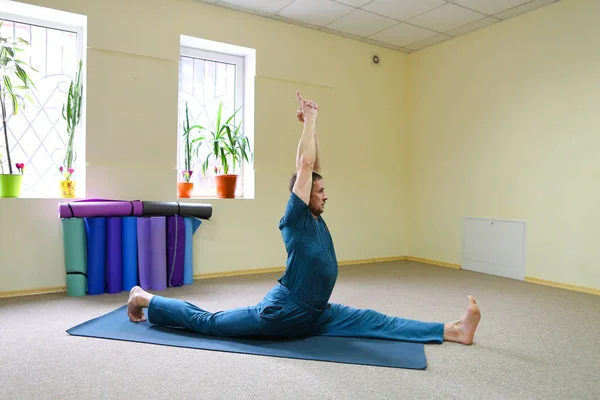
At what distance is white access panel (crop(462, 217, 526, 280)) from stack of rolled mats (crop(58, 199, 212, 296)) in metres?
2.82

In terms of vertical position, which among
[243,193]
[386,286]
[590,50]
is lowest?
[386,286]

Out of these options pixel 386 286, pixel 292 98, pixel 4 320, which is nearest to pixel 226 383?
pixel 4 320

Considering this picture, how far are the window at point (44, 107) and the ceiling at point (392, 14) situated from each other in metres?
1.30

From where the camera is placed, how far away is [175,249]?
374 cm

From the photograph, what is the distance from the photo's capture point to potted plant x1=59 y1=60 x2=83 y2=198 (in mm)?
3668

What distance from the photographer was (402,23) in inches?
182

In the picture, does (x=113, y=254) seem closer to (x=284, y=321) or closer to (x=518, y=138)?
(x=284, y=321)

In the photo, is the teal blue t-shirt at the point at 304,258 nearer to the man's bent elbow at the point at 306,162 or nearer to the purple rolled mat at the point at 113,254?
the man's bent elbow at the point at 306,162

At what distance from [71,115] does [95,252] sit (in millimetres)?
1157

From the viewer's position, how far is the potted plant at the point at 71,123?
12.0 ft

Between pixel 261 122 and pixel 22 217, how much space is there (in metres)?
2.19

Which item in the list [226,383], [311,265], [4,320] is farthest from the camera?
[4,320]

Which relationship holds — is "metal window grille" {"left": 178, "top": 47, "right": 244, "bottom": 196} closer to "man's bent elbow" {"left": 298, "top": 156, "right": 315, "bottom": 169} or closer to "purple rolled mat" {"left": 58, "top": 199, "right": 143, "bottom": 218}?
"purple rolled mat" {"left": 58, "top": 199, "right": 143, "bottom": 218}

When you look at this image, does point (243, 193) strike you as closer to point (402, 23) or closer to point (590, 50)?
point (402, 23)
